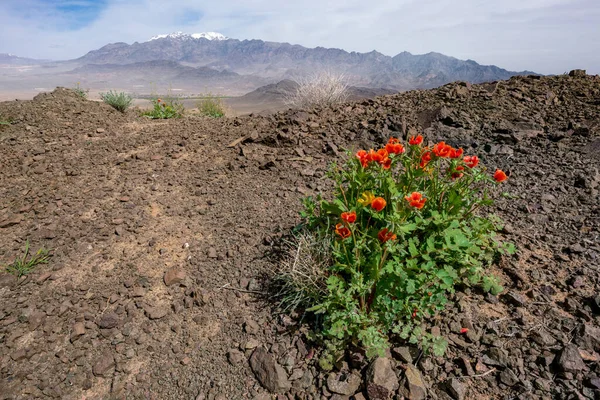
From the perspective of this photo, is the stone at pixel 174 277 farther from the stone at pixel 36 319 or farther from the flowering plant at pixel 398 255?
the flowering plant at pixel 398 255

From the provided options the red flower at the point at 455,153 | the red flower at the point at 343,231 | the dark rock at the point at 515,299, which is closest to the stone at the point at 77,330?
the red flower at the point at 343,231

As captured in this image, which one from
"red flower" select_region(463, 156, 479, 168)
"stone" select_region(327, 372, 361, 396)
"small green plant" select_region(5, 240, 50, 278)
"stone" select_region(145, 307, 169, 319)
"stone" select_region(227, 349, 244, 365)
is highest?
"red flower" select_region(463, 156, 479, 168)

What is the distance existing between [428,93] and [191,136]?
3.75 m

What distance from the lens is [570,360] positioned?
5.57ft

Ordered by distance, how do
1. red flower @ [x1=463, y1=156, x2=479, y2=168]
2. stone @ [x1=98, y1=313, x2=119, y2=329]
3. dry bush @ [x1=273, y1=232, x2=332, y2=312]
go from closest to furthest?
red flower @ [x1=463, y1=156, x2=479, y2=168] → dry bush @ [x1=273, y1=232, x2=332, y2=312] → stone @ [x1=98, y1=313, x2=119, y2=329]

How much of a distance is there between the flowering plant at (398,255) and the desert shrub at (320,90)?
6.84 meters

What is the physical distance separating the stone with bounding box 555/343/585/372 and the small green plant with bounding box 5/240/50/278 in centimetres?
367

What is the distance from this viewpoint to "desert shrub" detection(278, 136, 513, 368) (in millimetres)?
1882

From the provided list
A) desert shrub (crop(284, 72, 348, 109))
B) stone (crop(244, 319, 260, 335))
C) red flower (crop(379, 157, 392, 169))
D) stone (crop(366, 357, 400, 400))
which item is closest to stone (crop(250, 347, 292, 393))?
stone (crop(244, 319, 260, 335))

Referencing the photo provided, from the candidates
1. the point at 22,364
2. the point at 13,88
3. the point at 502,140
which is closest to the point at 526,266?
the point at 502,140

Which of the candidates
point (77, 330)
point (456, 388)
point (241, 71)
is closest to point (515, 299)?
point (456, 388)

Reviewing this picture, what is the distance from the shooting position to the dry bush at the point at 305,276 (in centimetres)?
218

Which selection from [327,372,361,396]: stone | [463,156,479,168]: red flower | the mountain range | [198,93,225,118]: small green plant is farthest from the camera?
the mountain range

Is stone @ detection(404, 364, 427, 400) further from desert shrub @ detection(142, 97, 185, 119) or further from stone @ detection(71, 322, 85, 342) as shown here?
desert shrub @ detection(142, 97, 185, 119)
